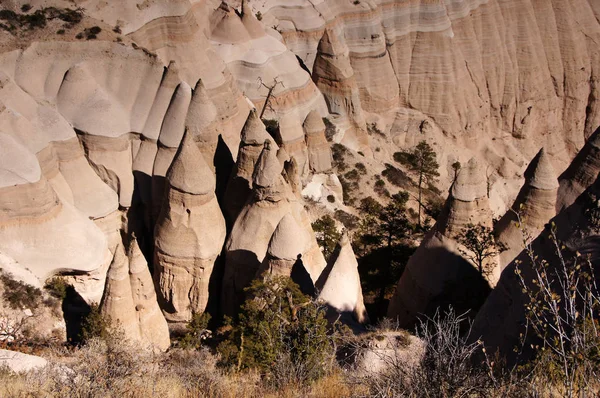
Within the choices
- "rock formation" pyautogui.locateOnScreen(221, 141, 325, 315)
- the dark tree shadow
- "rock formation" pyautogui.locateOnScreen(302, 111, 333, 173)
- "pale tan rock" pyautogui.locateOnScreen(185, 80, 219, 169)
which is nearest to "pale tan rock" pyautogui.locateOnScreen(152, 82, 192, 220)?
"pale tan rock" pyautogui.locateOnScreen(185, 80, 219, 169)

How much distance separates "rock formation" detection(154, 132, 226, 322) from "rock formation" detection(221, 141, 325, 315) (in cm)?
60

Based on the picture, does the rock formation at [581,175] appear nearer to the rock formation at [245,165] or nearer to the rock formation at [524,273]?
the rock formation at [524,273]

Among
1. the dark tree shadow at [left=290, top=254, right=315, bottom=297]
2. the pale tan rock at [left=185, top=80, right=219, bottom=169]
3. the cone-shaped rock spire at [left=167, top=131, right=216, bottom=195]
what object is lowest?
the dark tree shadow at [left=290, top=254, right=315, bottom=297]

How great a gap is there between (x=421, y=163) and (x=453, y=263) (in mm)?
16656

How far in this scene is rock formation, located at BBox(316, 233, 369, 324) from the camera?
14531mm

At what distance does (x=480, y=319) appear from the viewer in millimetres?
12672

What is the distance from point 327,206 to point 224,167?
6500 millimetres

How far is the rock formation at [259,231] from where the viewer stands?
15703 mm

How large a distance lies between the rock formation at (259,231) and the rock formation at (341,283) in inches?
36.1

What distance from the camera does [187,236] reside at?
1614 cm

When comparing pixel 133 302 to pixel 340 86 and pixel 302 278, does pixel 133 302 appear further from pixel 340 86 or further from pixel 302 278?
pixel 340 86

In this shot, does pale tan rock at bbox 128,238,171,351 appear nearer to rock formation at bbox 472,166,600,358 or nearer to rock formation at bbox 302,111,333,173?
rock formation at bbox 472,166,600,358

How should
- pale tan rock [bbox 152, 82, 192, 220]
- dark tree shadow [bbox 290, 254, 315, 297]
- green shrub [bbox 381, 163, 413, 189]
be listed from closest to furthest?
dark tree shadow [bbox 290, 254, 315, 297], pale tan rock [bbox 152, 82, 192, 220], green shrub [bbox 381, 163, 413, 189]

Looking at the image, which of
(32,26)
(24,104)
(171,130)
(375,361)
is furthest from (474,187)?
(32,26)
